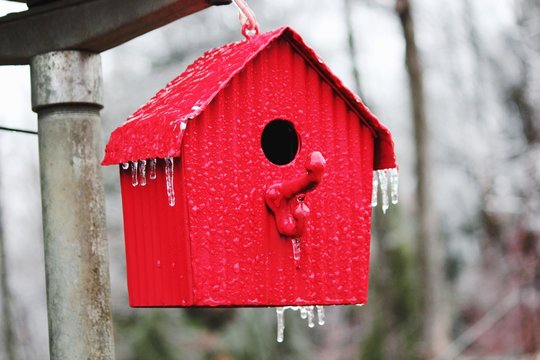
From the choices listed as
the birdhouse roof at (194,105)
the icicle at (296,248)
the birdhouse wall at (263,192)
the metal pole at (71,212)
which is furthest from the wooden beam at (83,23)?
the icicle at (296,248)

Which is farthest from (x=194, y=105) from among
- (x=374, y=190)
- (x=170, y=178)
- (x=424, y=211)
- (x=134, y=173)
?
(x=424, y=211)

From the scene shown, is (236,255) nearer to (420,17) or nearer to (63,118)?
(63,118)

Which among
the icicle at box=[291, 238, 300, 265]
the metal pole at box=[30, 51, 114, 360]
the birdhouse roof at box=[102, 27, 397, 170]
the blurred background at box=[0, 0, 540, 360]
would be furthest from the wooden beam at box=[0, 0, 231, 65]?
the blurred background at box=[0, 0, 540, 360]

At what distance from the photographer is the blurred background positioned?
1102 centimetres

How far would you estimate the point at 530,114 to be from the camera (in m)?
13.2

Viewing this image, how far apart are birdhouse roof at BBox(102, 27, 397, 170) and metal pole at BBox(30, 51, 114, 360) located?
115 mm

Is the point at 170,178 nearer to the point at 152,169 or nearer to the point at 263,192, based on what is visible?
the point at 152,169

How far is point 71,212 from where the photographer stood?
118 inches

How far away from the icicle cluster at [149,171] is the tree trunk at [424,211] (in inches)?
290

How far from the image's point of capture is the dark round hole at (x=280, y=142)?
3.16 meters

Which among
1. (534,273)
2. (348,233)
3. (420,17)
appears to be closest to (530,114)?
(420,17)

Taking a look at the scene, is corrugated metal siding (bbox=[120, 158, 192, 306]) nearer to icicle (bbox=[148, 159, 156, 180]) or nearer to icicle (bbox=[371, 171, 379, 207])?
icicle (bbox=[148, 159, 156, 180])

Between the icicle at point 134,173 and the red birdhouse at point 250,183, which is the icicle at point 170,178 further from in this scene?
the icicle at point 134,173

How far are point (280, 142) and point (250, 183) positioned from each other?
0.32 metres
